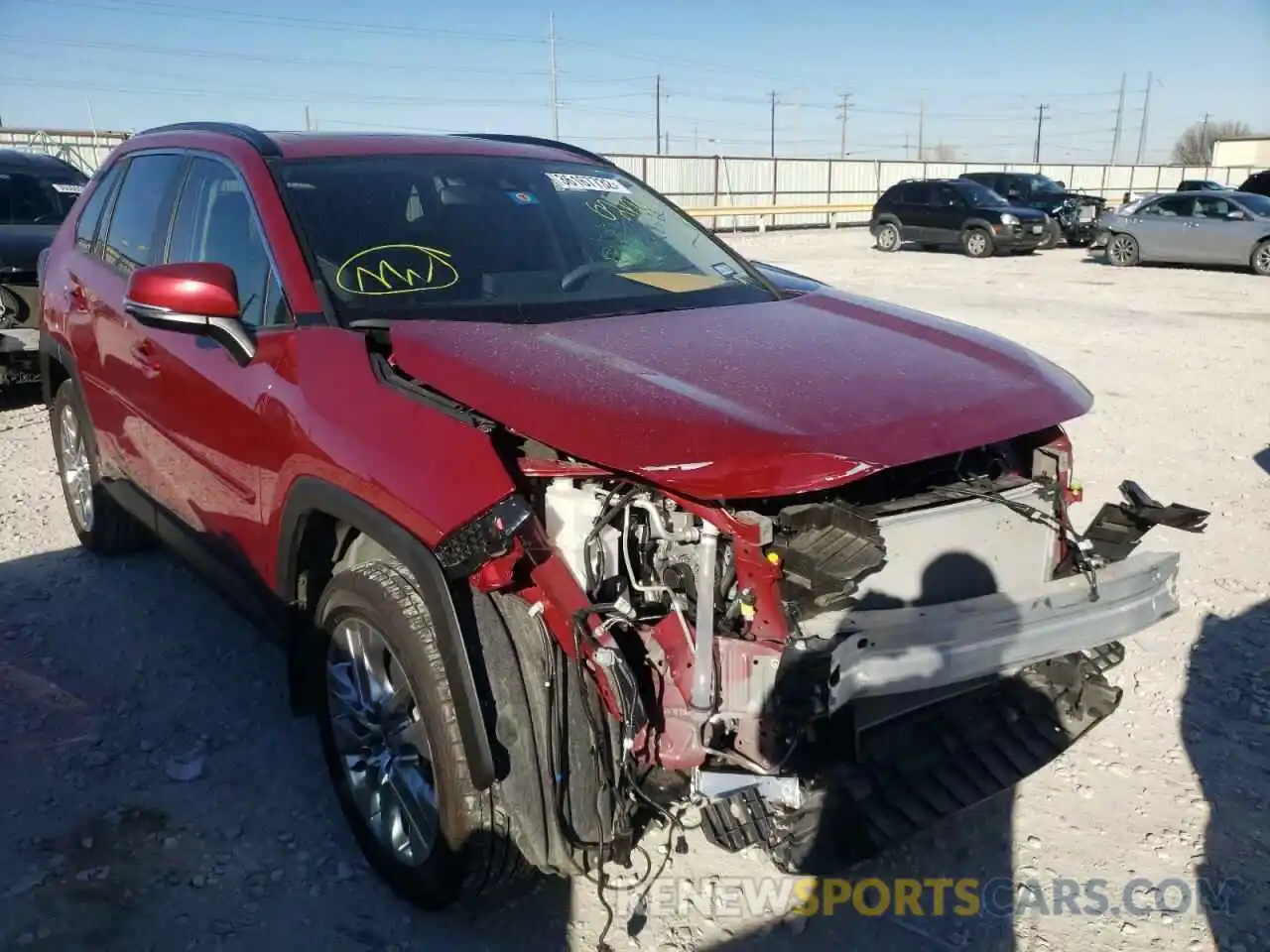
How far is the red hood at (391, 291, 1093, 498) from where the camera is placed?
2090 millimetres

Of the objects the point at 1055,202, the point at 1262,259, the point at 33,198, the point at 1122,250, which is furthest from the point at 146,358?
the point at 1055,202

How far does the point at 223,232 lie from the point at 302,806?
1871mm

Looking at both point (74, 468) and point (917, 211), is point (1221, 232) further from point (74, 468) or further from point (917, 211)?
point (74, 468)

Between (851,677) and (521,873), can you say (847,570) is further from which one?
(521,873)

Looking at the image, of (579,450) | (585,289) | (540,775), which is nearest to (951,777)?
(540,775)

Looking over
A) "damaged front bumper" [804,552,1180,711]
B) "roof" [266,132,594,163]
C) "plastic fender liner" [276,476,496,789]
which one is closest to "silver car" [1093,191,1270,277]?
"roof" [266,132,594,163]

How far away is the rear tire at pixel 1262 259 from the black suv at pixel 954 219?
4.64 meters

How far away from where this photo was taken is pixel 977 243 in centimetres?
2211

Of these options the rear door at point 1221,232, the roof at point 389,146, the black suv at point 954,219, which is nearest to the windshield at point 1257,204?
the rear door at point 1221,232

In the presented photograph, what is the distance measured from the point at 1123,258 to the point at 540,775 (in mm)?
20786

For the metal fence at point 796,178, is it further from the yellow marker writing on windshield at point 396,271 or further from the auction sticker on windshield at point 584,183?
the yellow marker writing on windshield at point 396,271

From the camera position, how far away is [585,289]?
324 cm

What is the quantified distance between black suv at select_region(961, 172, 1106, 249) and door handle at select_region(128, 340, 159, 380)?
22.8 m

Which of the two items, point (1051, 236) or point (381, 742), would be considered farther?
point (1051, 236)
